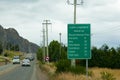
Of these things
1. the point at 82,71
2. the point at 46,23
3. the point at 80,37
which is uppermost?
the point at 46,23

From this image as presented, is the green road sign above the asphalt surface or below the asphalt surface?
above

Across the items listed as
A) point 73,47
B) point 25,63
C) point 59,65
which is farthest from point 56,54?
point 73,47

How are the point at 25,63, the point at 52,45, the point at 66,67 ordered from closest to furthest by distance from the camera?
1. the point at 66,67
2. the point at 25,63
3. the point at 52,45

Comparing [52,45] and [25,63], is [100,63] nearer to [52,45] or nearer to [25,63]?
[25,63]

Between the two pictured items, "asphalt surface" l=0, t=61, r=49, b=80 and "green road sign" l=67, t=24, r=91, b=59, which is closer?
"green road sign" l=67, t=24, r=91, b=59

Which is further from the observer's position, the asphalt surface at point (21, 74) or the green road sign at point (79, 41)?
the asphalt surface at point (21, 74)

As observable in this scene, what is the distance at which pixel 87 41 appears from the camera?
82.6 feet

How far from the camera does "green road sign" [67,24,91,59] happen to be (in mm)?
25144

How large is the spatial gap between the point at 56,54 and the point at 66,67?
75.7 m

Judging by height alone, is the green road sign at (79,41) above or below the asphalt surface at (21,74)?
above

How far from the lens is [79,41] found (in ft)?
82.6

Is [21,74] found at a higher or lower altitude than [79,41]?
lower

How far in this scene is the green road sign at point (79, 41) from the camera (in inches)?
990

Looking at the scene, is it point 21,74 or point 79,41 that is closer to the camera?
point 79,41
